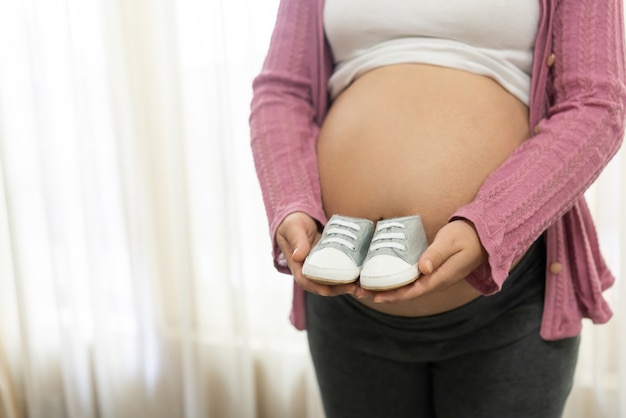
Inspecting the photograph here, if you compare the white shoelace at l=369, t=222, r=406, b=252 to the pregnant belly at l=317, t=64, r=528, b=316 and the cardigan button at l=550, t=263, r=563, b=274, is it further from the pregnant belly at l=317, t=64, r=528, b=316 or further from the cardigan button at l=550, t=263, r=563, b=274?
the cardigan button at l=550, t=263, r=563, b=274

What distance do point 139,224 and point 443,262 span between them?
3.57 feet

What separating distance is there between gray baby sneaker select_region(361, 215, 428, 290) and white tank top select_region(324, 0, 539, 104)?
0.80ft

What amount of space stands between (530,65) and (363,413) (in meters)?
0.50

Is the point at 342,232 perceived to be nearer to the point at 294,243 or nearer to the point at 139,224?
the point at 294,243

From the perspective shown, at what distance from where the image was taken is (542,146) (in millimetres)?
678

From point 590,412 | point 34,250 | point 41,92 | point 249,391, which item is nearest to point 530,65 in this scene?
point 590,412

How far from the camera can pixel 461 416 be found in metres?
0.81

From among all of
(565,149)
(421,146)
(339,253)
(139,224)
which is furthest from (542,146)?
(139,224)

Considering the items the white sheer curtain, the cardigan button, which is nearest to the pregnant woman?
the cardigan button

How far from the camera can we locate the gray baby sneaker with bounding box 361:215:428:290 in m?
0.59

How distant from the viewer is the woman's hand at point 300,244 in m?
0.63

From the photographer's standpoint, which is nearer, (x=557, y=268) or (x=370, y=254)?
(x=370, y=254)

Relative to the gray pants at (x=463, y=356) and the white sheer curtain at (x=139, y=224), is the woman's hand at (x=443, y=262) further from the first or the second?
the white sheer curtain at (x=139, y=224)

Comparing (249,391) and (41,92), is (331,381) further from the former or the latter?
(41,92)
